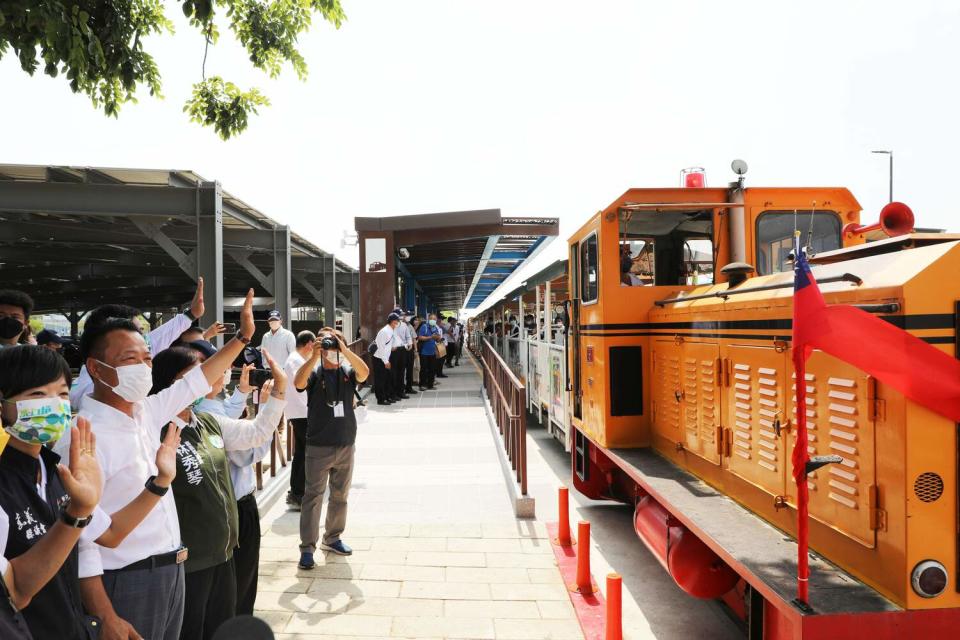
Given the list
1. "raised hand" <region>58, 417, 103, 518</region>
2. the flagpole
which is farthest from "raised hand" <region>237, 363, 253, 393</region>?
the flagpole

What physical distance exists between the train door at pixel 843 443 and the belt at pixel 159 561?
289cm

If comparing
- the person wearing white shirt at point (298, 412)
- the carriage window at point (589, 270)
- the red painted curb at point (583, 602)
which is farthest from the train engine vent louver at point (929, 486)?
the person wearing white shirt at point (298, 412)

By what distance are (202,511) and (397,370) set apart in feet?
37.5

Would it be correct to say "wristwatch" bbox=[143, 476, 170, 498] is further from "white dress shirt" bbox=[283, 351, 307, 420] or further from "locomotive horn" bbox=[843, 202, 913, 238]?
"locomotive horn" bbox=[843, 202, 913, 238]

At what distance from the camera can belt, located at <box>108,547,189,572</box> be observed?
230cm

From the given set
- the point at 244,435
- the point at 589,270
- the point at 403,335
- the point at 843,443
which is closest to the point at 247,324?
the point at 244,435

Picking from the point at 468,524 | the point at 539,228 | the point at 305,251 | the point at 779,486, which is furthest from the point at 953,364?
the point at 305,251

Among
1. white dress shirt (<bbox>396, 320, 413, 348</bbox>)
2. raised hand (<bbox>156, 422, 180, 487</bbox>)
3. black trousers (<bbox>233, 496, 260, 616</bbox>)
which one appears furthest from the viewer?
white dress shirt (<bbox>396, 320, 413, 348</bbox>)

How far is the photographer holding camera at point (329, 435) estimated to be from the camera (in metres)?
4.98

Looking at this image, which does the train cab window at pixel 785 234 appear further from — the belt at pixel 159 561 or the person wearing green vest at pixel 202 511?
the belt at pixel 159 561

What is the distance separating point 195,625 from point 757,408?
325 centimetres

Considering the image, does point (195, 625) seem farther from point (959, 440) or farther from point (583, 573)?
point (959, 440)

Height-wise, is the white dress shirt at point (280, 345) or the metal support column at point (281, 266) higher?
the metal support column at point (281, 266)

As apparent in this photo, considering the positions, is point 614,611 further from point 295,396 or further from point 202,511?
point 295,396
